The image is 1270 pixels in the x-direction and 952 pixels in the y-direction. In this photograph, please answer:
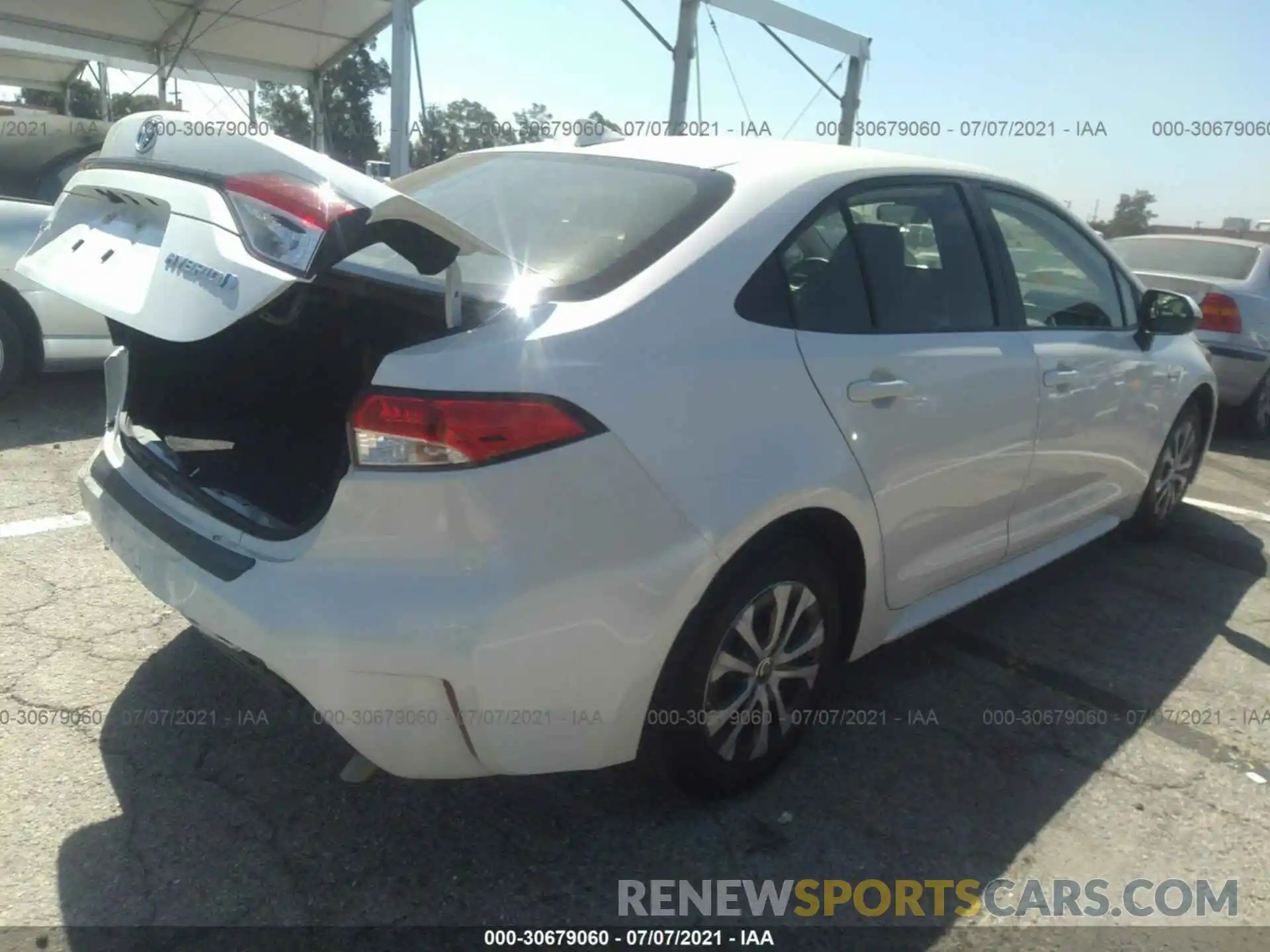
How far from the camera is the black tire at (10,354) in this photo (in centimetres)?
531

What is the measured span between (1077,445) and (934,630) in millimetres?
841

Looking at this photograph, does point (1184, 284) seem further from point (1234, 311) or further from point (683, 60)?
point (683, 60)

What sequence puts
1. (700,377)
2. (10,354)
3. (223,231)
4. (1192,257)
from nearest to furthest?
(223,231)
(700,377)
(10,354)
(1192,257)

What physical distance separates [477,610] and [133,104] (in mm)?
25649

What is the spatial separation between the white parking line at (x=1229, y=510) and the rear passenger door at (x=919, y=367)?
9.67ft

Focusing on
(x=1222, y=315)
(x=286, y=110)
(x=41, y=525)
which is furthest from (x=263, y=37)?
(x=1222, y=315)

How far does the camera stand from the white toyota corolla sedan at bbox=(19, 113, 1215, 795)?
1935mm

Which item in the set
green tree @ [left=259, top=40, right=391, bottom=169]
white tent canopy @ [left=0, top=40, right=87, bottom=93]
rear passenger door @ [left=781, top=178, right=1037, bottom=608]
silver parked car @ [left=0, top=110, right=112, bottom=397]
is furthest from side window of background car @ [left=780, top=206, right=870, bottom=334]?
white tent canopy @ [left=0, top=40, right=87, bottom=93]

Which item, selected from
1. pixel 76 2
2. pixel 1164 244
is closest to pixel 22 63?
pixel 76 2

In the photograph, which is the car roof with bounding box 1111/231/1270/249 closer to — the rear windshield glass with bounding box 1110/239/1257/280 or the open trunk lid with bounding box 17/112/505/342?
the rear windshield glass with bounding box 1110/239/1257/280

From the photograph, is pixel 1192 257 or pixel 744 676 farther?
pixel 1192 257

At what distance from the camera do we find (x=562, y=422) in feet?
6.41

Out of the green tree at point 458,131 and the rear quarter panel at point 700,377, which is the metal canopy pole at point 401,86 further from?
the rear quarter panel at point 700,377

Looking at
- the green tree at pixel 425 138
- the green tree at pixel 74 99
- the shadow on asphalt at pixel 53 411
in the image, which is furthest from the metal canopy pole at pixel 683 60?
the green tree at pixel 74 99
